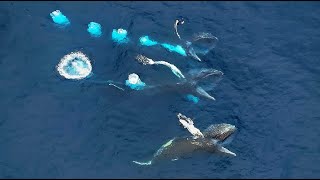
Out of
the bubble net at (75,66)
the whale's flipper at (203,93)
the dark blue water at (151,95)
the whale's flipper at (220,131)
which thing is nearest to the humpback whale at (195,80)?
the whale's flipper at (203,93)

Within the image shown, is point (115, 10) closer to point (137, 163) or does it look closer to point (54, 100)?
point (54, 100)

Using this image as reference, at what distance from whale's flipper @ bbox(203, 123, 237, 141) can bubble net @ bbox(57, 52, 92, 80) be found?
421 cm

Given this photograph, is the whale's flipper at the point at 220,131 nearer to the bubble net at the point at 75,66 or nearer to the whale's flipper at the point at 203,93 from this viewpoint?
the whale's flipper at the point at 203,93

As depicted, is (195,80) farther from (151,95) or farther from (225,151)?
(225,151)

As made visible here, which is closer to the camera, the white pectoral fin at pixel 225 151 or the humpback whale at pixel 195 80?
the white pectoral fin at pixel 225 151

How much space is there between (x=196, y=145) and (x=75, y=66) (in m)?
4.69

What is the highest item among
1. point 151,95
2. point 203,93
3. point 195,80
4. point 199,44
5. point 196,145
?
point 199,44

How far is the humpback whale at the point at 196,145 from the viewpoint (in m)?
11.8

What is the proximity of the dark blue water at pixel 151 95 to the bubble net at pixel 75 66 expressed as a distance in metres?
0.22

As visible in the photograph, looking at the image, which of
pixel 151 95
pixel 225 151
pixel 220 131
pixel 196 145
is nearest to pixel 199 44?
pixel 151 95

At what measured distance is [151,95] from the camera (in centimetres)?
1305

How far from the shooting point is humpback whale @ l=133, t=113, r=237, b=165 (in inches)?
464

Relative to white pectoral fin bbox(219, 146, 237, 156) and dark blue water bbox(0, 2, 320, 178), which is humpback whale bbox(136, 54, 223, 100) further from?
white pectoral fin bbox(219, 146, 237, 156)

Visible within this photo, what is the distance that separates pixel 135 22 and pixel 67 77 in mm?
3431
